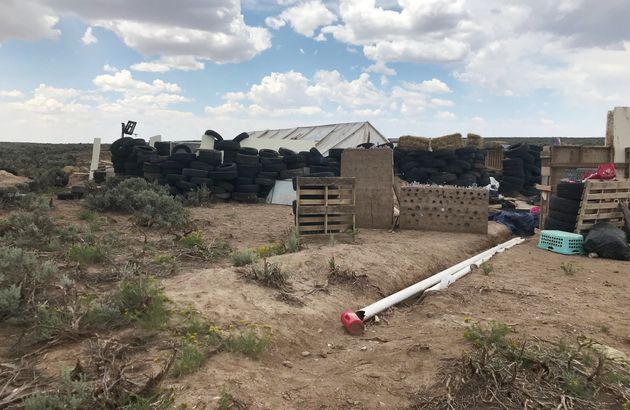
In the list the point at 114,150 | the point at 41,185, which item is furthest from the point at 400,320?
the point at 114,150

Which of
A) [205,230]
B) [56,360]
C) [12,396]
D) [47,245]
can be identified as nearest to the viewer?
[12,396]

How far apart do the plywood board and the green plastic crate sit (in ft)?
10.8

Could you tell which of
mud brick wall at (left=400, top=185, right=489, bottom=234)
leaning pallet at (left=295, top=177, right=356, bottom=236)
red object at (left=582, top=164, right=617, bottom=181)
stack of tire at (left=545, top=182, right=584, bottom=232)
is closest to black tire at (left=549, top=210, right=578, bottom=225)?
stack of tire at (left=545, top=182, right=584, bottom=232)

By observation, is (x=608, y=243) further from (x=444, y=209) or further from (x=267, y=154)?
(x=267, y=154)

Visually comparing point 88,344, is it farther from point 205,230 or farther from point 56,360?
point 205,230

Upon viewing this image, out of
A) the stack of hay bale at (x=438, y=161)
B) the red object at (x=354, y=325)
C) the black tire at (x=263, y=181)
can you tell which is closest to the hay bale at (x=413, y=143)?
the stack of hay bale at (x=438, y=161)

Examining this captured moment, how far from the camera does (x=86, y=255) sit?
663 centimetres

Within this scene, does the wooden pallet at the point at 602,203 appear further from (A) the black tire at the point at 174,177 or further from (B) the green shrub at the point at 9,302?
(A) the black tire at the point at 174,177

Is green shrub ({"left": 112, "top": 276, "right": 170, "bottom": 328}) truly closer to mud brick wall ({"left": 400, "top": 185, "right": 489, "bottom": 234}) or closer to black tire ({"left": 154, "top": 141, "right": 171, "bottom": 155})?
mud brick wall ({"left": 400, "top": 185, "right": 489, "bottom": 234})

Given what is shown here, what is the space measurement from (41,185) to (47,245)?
946 centimetres

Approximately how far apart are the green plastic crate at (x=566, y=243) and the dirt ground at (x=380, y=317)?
33cm

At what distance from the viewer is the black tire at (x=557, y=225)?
9312mm

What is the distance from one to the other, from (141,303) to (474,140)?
63.0ft

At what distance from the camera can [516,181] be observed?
21.1 meters
